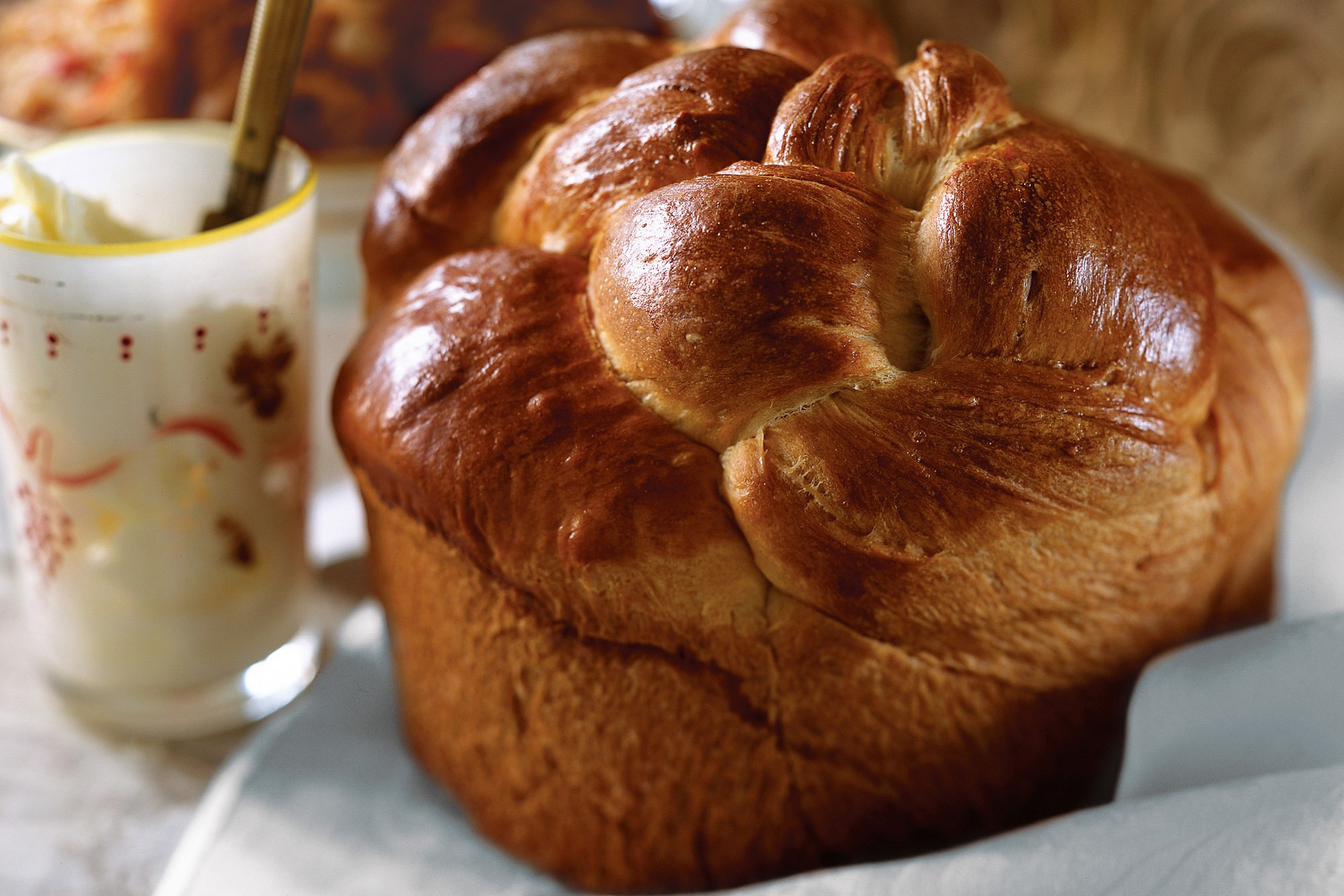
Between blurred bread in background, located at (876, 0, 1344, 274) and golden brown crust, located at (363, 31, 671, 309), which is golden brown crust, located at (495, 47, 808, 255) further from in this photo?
blurred bread in background, located at (876, 0, 1344, 274)

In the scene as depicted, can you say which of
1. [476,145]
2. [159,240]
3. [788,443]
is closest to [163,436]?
[159,240]

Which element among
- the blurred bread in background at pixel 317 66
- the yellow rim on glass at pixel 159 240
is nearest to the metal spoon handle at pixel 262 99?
the yellow rim on glass at pixel 159 240

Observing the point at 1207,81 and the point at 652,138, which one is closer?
the point at 652,138

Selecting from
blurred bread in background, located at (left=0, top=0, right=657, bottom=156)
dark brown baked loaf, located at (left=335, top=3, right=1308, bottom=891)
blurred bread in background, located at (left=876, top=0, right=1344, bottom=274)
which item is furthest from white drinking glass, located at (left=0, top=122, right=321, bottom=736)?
blurred bread in background, located at (left=876, top=0, right=1344, bottom=274)

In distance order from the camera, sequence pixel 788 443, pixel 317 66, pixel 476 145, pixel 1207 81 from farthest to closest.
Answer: pixel 1207 81 < pixel 317 66 < pixel 476 145 < pixel 788 443

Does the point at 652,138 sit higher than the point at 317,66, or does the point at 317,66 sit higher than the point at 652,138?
the point at 652,138

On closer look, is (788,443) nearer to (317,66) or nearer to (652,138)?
(652,138)

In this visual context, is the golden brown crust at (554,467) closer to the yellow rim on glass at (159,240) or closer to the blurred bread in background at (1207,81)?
the yellow rim on glass at (159,240)
